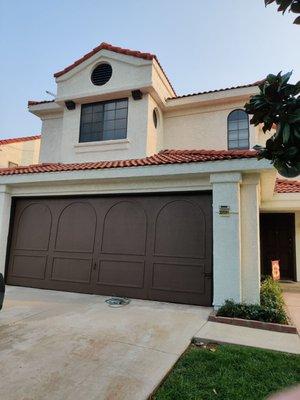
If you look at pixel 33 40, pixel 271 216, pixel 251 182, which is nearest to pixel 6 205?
pixel 33 40

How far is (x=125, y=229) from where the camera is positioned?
842 cm

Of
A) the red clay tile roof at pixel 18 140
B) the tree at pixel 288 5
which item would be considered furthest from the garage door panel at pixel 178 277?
the red clay tile roof at pixel 18 140

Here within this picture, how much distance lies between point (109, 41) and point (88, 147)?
4740 millimetres

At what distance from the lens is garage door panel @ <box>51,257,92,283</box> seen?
28.2 feet

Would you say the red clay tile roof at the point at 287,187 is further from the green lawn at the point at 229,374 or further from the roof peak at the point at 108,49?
the green lawn at the point at 229,374

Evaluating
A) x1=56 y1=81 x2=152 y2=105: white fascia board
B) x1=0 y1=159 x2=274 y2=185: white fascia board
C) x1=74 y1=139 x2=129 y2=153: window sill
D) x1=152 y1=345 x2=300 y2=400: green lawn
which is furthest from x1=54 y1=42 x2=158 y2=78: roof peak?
x1=152 y1=345 x2=300 y2=400: green lawn

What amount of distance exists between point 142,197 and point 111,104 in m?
5.43

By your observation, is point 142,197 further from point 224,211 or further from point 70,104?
point 70,104

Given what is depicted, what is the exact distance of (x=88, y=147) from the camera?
471 inches

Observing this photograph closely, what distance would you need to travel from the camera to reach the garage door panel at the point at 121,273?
26.2ft

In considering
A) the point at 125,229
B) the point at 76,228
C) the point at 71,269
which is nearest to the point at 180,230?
the point at 125,229

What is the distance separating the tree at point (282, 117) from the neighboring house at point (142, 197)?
470 cm

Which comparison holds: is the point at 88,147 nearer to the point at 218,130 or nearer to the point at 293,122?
the point at 218,130

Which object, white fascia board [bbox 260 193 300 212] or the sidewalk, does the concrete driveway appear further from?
white fascia board [bbox 260 193 300 212]
